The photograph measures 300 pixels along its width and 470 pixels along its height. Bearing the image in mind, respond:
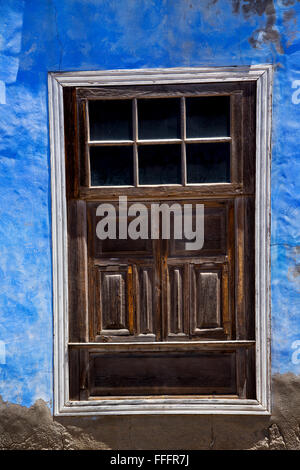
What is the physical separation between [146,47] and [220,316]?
7.36ft

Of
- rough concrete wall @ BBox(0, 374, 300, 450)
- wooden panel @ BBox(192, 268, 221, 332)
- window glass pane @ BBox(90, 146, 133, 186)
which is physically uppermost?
window glass pane @ BBox(90, 146, 133, 186)

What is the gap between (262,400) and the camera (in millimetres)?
3227

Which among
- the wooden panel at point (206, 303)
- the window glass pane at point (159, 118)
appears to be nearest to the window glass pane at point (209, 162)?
the window glass pane at point (159, 118)

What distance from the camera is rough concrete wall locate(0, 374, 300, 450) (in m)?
3.24

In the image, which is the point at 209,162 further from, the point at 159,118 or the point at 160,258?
the point at 160,258

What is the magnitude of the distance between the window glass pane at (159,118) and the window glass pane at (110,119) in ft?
0.35

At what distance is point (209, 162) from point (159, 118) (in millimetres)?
544

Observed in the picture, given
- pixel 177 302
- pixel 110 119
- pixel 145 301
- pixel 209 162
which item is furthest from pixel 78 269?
pixel 209 162

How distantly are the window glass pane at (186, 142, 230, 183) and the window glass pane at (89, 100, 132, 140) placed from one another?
0.54 metres

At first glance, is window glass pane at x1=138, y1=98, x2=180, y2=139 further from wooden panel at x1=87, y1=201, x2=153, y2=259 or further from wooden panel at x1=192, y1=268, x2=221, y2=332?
wooden panel at x1=192, y1=268, x2=221, y2=332

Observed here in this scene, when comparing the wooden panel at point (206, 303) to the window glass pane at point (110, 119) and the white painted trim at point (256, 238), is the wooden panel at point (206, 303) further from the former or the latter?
the window glass pane at point (110, 119)

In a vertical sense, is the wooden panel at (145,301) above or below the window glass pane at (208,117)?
below

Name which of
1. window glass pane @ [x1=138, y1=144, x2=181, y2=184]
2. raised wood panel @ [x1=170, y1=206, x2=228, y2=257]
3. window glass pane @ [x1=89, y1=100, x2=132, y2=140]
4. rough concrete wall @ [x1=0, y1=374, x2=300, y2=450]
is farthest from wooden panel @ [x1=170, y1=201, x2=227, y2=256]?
rough concrete wall @ [x1=0, y1=374, x2=300, y2=450]

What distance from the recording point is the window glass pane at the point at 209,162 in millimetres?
3268
